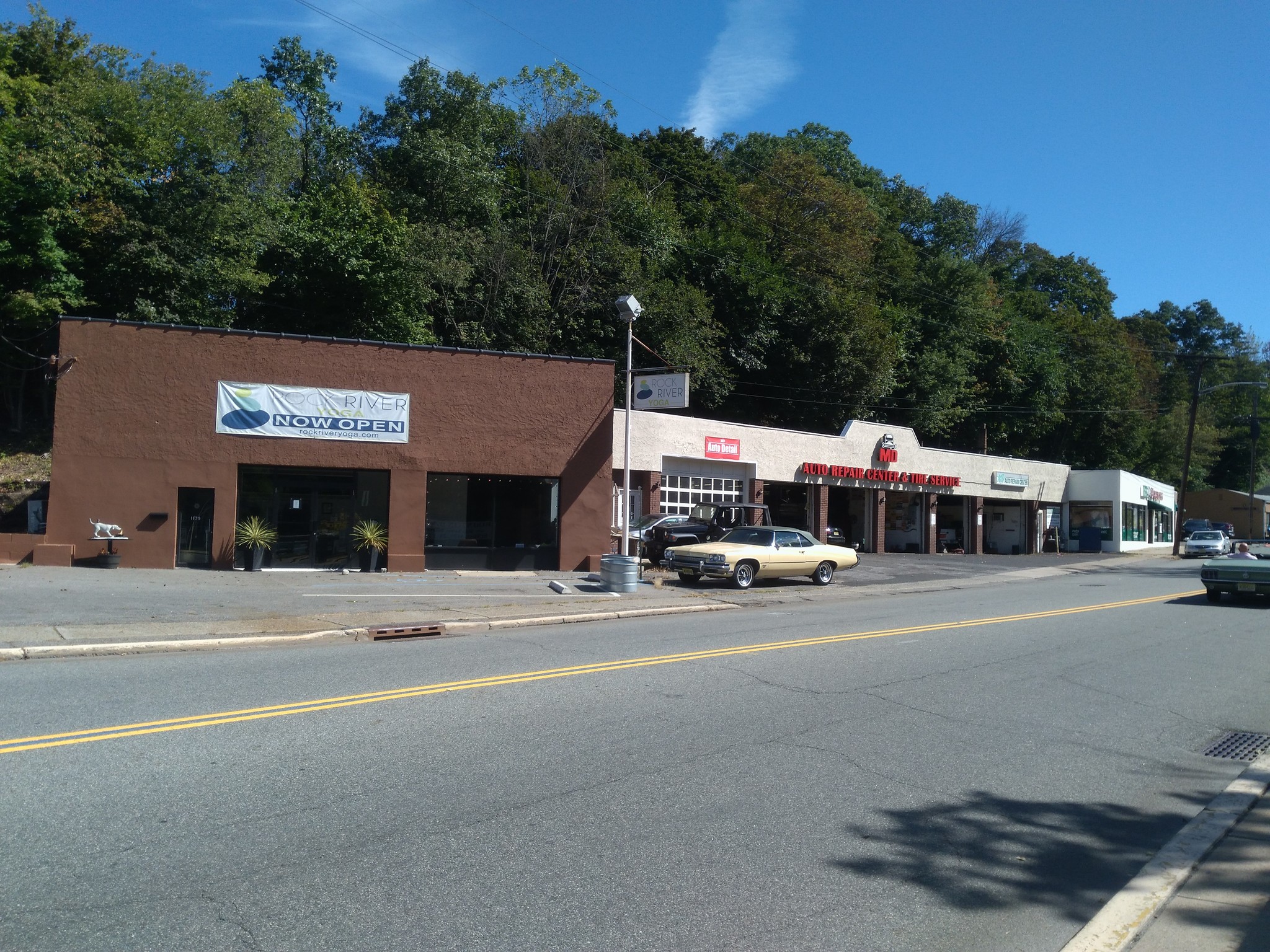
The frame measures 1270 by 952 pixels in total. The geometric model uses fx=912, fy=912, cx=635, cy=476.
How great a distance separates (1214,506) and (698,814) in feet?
289

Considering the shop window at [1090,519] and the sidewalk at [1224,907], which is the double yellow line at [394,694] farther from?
the shop window at [1090,519]

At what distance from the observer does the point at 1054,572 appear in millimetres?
34188

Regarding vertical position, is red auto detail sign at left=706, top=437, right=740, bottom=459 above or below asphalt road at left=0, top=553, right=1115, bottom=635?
above

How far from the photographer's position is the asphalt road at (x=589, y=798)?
4.43 meters

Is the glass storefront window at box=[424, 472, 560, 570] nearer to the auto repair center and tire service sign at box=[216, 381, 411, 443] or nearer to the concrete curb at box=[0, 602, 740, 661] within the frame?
the auto repair center and tire service sign at box=[216, 381, 411, 443]

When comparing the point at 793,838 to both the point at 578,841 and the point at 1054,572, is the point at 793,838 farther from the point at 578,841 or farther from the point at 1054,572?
the point at 1054,572

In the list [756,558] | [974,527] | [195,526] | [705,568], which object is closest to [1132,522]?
[974,527]

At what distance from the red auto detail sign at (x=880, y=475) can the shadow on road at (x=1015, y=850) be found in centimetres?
2953

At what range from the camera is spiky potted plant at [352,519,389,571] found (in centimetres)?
2270

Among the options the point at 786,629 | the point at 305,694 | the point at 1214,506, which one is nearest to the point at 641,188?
the point at 786,629

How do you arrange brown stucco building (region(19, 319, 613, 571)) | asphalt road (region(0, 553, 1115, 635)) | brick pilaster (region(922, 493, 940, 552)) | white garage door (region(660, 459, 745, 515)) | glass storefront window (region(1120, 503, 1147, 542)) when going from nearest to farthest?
asphalt road (region(0, 553, 1115, 635)), brown stucco building (region(19, 319, 613, 571)), white garage door (region(660, 459, 745, 515)), brick pilaster (region(922, 493, 940, 552)), glass storefront window (region(1120, 503, 1147, 542))

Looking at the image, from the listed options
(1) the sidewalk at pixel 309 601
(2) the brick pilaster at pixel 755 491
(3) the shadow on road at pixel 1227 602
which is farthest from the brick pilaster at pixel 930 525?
(3) the shadow on road at pixel 1227 602

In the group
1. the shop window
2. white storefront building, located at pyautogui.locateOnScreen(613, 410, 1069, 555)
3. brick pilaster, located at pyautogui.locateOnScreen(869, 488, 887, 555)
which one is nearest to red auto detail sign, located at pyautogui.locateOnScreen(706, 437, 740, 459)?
white storefront building, located at pyautogui.locateOnScreen(613, 410, 1069, 555)

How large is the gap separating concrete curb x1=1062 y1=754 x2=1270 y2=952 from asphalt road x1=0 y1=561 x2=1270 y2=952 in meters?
0.14
